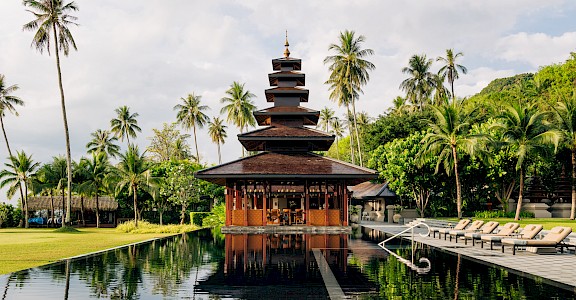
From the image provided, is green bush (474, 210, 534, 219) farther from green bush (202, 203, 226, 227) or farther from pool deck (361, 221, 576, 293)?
pool deck (361, 221, 576, 293)

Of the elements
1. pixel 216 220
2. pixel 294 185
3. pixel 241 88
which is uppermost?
pixel 241 88

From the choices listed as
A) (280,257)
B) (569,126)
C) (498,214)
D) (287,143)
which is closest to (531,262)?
(280,257)

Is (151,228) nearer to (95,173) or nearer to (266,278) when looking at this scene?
(95,173)

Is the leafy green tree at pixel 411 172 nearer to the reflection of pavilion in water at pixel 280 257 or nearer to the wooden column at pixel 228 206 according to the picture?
the wooden column at pixel 228 206

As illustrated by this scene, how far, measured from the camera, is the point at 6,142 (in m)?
52.5

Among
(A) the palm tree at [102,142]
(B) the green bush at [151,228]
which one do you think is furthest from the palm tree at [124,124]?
(B) the green bush at [151,228]

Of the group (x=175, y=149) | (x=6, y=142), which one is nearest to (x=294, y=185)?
(x=6, y=142)

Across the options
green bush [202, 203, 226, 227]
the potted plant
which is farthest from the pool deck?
green bush [202, 203, 226, 227]

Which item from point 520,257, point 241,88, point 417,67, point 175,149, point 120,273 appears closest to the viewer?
point 120,273

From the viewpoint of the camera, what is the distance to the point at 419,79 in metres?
60.5

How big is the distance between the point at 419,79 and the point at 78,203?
42194 mm

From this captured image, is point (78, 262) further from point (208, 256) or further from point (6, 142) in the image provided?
point (6, 142)

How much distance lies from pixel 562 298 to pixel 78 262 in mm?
11989

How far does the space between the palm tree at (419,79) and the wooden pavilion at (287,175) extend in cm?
2909
